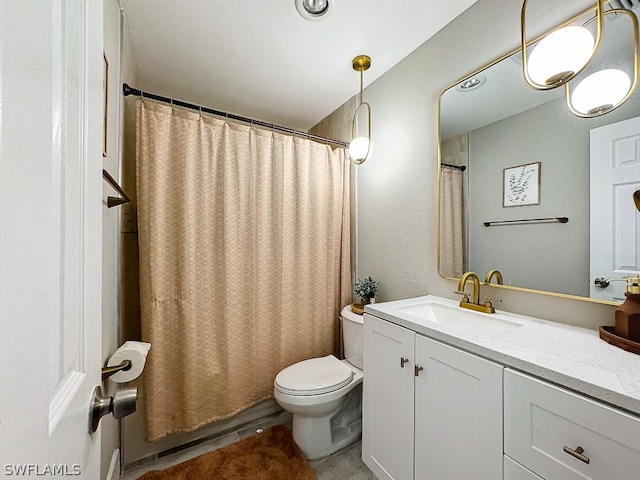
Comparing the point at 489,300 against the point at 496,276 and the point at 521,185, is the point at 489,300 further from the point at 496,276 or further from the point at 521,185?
the point at 521,185

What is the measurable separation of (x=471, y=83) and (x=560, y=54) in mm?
442

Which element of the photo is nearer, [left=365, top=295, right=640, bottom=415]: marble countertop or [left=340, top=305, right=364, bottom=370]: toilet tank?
[left=365, top=295, right=640, bottom=415]: marble countertop

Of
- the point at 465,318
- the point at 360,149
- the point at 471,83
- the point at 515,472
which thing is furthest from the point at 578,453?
the point at 360,149

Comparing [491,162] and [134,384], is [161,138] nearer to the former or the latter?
[134,384]

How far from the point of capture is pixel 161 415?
1.45 m

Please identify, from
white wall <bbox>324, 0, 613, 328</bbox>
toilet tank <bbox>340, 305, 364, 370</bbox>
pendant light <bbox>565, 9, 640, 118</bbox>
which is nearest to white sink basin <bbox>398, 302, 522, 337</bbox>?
white wall <bbox>324, 0, 613, 328</bbox>

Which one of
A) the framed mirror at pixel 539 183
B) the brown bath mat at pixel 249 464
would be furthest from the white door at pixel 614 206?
the brown bath mat at pixel 249 464

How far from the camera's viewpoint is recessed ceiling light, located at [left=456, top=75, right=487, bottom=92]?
129cm

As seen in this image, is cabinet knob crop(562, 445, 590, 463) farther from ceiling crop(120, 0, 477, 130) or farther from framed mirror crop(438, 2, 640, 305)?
ceiling crop(120, 0, 477, 130)

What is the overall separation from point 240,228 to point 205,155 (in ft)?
1.58

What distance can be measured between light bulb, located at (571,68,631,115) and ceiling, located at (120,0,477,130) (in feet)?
2.33

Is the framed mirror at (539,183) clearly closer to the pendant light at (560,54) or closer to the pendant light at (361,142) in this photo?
the pendant light at (560,54)

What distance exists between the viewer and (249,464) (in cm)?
143

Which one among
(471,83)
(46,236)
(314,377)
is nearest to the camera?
(46,236)
